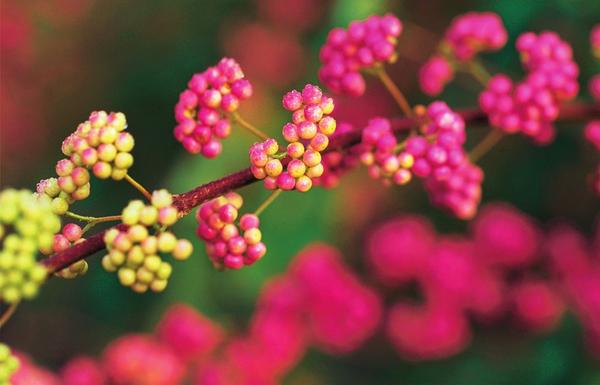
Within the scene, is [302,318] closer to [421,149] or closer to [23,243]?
[421,149]

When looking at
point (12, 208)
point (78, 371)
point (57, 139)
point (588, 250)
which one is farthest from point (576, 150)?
point (12, 208)

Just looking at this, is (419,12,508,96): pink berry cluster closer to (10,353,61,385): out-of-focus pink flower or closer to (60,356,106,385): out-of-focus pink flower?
(10,353,61,385): out-of-focus pink flower

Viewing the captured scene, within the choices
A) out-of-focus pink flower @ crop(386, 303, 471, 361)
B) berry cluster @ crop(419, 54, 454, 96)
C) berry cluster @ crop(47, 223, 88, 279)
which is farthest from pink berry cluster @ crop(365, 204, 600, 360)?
berry cluster @ crop(47, 223, 88, 279)

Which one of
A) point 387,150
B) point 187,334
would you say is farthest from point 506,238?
point 387,150

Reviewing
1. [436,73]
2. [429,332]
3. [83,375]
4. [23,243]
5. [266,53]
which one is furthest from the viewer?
[266,53]

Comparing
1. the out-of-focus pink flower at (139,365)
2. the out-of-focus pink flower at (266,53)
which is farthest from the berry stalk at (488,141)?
the out-of-focus pink flower at (266,53)

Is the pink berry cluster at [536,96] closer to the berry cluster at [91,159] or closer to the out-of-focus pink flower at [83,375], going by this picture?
the berry cluster at [91,159]

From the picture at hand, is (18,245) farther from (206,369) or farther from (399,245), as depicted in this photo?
(399,245)
